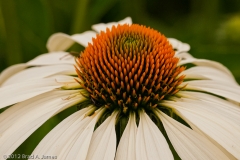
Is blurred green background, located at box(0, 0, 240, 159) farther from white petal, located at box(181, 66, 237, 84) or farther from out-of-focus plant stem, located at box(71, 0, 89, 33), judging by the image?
white petal, located at box(181, 66, 237, 84)

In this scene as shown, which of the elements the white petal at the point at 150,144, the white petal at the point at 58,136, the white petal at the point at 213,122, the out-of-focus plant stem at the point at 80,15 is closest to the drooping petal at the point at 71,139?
the white petal at the point at 58,136

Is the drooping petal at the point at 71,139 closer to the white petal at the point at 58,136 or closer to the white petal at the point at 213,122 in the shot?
the white petal at the point at 58,136

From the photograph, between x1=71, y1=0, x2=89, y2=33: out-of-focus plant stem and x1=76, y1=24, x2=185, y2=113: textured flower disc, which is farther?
x1=71, y1=0, x2=89, y2=33: out-of-focus plant stem

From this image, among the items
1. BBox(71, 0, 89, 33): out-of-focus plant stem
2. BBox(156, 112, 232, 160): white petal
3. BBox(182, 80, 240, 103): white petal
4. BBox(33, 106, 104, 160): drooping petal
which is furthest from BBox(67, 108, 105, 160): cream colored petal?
BBox(71, 0, 89, 33): out-of-focus plant stem

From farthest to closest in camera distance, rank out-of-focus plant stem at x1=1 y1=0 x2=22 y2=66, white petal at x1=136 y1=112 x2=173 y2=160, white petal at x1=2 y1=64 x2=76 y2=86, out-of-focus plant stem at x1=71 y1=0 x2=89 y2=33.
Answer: out-of-focus plant stem at x1=71 y1=0 x2=89 y2=33, out-of-focus plant stem at x1=1 y1=0 x2=22 y2=66, white petal at x1=2 y1=64 x2=76 y2=86, white petal at x1=136 y1=112 x2=173 y2=160

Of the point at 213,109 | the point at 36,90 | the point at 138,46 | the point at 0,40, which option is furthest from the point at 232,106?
the point at 0,40

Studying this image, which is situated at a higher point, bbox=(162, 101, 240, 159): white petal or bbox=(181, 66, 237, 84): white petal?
bbox=(181, 66, 237, 84): white petal

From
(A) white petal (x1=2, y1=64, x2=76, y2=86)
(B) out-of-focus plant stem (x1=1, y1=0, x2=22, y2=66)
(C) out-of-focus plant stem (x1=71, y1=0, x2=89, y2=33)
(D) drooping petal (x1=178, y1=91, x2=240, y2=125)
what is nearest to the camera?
(D) drooping petal (x1=178, y1=91, x2=240, y2=125)

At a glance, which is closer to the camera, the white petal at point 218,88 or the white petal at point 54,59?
the white petal at point 218,88

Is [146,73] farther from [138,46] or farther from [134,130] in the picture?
[134,130]
